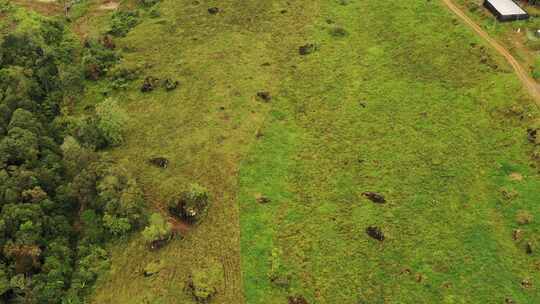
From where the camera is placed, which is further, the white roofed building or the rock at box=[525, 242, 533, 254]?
the white roofed building

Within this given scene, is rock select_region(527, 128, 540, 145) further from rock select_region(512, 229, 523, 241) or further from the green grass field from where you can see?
rock select_region(512, 229, 523, 241)

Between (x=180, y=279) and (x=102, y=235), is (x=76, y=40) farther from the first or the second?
(x=180, y=279)

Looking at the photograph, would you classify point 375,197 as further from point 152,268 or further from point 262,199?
point 152,268

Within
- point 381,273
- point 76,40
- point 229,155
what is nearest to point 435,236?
point 381,273

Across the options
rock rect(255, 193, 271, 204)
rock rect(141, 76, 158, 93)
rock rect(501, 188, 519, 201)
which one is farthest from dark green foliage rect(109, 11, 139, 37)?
rock rect(501, 188, 519, 201)

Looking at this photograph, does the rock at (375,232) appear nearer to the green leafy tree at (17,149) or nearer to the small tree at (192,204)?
the small tree at (192,204)
